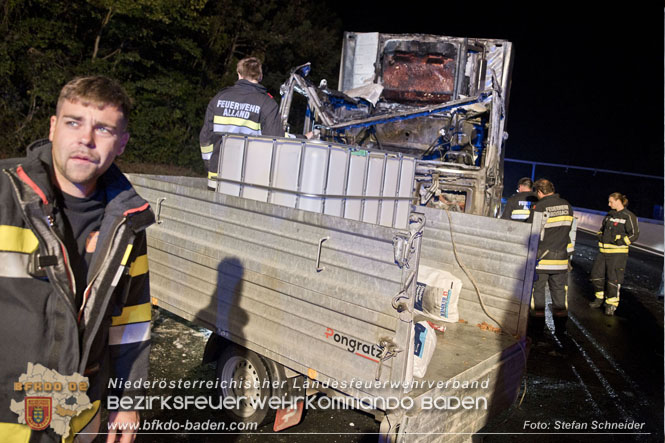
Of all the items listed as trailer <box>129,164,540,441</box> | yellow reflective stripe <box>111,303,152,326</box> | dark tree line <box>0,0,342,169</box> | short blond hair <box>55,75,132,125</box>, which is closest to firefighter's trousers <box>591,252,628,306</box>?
trailer <box>129,164,540,441</box>

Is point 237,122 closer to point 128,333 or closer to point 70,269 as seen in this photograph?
point 128,333

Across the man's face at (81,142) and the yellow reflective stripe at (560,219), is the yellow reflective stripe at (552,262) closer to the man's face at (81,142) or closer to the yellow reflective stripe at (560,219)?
the yellow reflective stripe at (560,219)

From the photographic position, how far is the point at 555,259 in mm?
6301

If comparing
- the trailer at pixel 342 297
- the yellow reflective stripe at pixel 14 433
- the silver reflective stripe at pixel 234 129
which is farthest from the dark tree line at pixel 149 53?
the yellow reflective stripe at pixel 14 433

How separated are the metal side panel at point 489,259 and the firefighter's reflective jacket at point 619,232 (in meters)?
5.21

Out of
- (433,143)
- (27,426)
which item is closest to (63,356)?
(27,426)

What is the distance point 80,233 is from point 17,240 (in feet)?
0.76

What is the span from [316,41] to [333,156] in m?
21.7

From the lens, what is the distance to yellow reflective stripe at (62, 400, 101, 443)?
64.0 inches

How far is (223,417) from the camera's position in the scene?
3686mm

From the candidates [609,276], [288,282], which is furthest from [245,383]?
[609,276]

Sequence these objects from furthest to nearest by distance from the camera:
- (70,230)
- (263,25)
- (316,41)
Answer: (316,41) < (263,25) < (70,230)

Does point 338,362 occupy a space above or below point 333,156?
below

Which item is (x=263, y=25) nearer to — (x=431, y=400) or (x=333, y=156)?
(x=333, y=156)
